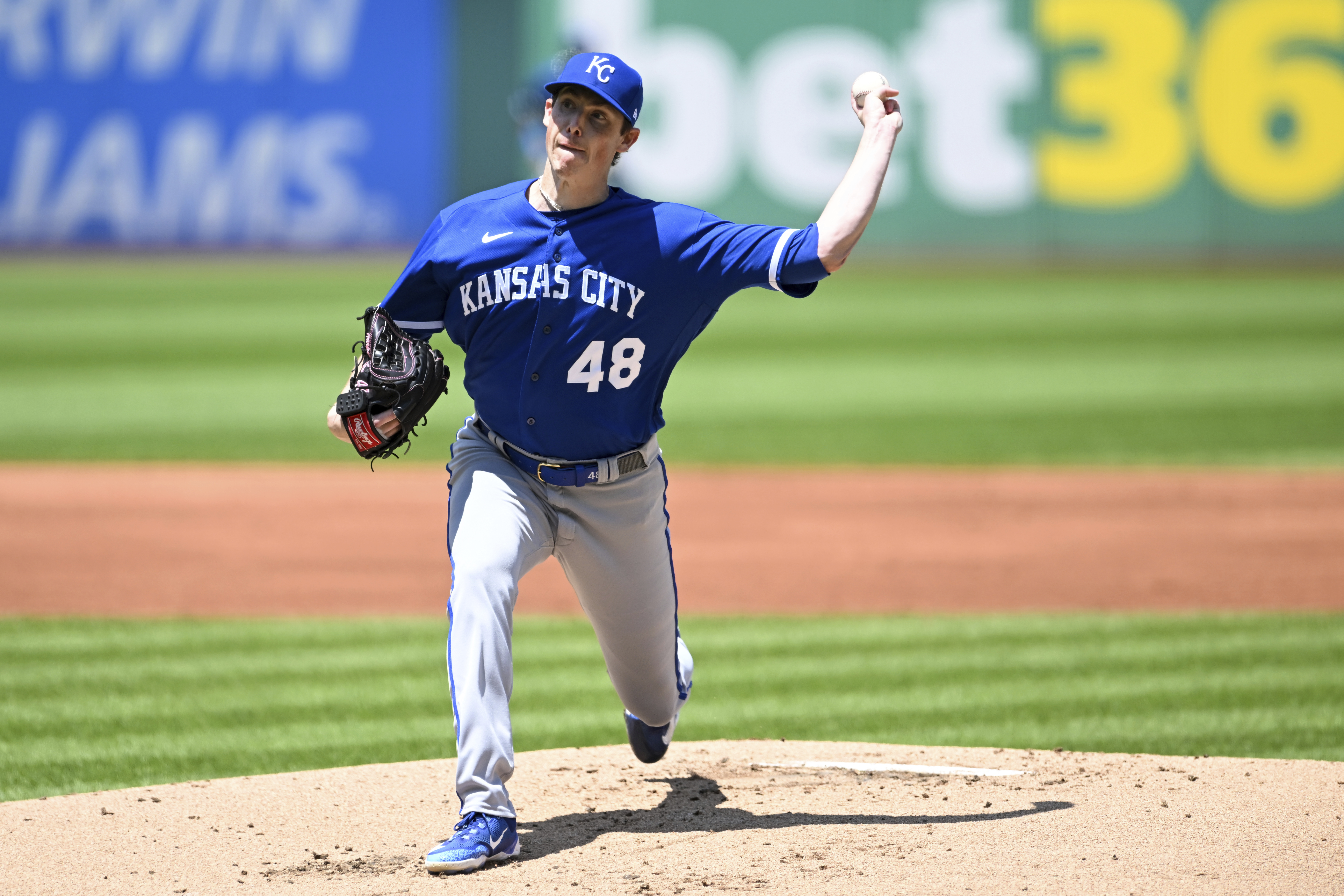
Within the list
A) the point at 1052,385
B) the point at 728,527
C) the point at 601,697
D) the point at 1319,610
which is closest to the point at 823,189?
the point at 1052,385

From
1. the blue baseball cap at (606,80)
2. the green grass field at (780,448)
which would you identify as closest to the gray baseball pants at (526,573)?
the blue baseball cap at (606,80)

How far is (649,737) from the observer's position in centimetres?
449

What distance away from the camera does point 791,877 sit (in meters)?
3.57

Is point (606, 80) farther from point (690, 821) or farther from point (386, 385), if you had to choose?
point (690, 821)

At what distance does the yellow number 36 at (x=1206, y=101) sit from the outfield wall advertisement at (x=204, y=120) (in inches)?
418

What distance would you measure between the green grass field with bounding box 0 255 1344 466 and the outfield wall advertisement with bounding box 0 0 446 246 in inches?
60.8

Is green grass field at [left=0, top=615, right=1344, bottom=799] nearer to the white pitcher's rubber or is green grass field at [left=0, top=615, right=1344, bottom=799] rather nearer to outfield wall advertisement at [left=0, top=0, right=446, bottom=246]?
the white pitcher's rubber

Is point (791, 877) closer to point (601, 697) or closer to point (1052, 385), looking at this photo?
point (601, 697)

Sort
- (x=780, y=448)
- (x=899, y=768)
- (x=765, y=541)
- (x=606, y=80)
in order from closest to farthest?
(x=606, y=80)
(x=899, y=768)
(x=765, y=541)
(x=780, y=448)

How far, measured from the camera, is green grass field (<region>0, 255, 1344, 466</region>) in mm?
12844

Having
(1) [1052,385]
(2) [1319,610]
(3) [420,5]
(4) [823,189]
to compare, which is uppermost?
(3) [420,5]

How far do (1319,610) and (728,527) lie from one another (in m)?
3.55

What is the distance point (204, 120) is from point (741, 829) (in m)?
24.0

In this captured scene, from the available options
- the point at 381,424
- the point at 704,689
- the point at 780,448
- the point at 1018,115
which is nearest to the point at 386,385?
the point at 381,424
